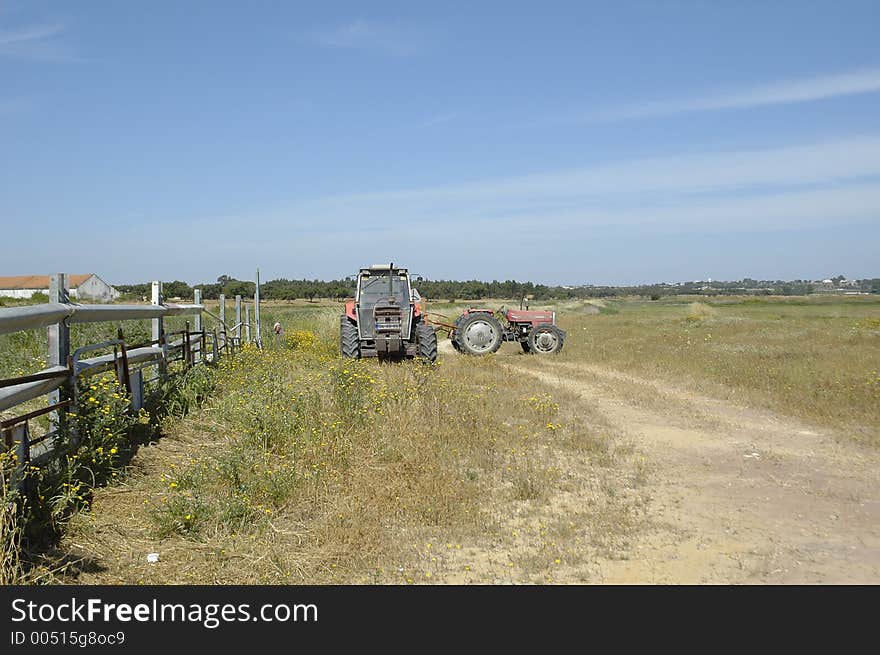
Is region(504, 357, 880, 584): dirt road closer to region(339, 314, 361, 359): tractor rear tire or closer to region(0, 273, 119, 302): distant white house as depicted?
region(339, 314, 361, 359): tractor rear tire

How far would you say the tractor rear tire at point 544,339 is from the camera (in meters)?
19.0

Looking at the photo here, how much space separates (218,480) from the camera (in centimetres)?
546

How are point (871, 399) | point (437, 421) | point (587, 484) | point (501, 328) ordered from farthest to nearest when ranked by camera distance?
point (501, 328), point (871, 399), point (437, 421), point (587, 484)

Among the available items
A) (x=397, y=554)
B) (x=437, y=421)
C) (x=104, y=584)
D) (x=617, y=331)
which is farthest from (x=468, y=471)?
(x=617, y=331)

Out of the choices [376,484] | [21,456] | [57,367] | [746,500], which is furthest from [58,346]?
[746,500]

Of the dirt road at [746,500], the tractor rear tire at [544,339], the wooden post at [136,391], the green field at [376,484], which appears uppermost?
the wooden post at [136,391]

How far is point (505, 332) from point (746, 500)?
13798 mm

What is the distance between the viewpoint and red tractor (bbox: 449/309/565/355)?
1853 centimetres

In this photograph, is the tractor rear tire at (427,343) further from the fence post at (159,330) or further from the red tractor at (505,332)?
the fence post at (159,330)

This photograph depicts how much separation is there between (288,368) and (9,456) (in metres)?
8.08

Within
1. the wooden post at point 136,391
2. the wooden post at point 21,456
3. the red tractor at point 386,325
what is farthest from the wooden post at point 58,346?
the red tractor at point 386,325

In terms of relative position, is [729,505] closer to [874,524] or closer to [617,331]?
[874,524]

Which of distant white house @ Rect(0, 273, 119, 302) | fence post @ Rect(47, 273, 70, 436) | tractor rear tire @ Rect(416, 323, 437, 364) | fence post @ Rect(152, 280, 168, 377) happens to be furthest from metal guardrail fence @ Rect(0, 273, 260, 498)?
distant white house @ Rect(0, 273, 119, 302)

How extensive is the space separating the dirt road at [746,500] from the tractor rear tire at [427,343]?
469 centimetres
